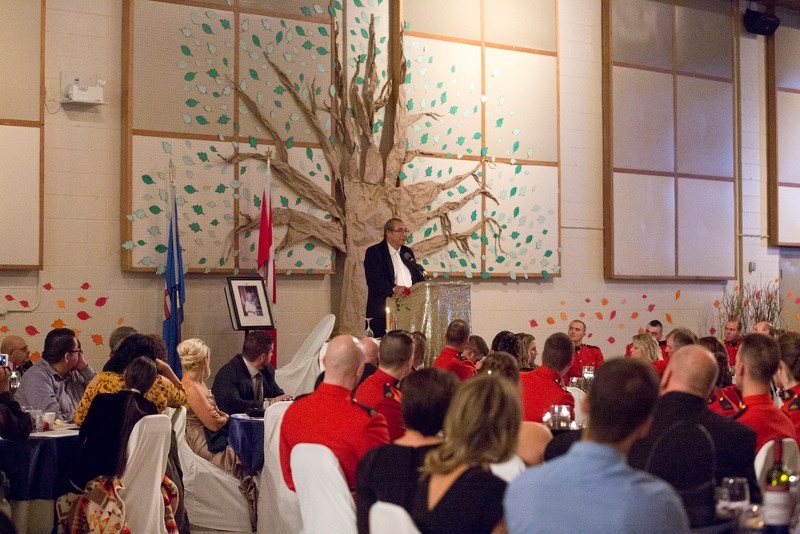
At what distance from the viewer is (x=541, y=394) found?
529cm

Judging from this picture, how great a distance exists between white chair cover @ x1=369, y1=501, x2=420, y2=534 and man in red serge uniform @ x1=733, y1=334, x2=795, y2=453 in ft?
5.39

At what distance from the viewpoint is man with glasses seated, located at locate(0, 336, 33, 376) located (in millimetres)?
7902

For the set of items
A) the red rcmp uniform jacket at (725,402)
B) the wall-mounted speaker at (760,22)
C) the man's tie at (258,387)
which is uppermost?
the wall-mounted speaker at (760,22)

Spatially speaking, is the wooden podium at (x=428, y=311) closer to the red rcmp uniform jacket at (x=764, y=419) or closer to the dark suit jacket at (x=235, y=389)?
the dark suit jacket at (x=235, y=389)

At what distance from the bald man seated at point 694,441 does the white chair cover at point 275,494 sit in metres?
2.78

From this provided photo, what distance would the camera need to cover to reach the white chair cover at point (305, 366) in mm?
8898

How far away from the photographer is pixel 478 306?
10938 millimetres

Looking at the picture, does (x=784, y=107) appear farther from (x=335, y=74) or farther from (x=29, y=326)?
(x=29, y=326)

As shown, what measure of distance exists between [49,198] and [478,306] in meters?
4.57

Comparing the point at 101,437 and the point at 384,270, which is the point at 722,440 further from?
the point at 384,270

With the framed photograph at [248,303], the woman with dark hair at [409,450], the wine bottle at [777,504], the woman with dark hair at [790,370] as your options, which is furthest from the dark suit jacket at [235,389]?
the wine bottle at [777,504]

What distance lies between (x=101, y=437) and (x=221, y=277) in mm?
4401

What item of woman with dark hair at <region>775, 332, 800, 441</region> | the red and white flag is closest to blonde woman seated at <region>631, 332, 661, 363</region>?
woman with dark hair at <region>775, 332, 800, 441</region>

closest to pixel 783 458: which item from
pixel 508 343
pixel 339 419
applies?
pixel 339 419
